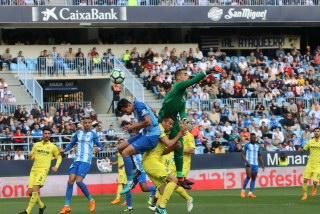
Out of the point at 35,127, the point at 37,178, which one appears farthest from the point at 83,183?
the point at 35,127

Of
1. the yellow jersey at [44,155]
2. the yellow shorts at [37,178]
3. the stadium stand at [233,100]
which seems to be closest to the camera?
the yellow shorts at [37,178]

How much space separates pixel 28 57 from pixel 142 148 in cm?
2565

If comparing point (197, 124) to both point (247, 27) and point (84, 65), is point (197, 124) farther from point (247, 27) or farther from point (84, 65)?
point (247, 27)

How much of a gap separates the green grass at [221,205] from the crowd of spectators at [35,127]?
4176 millimetres

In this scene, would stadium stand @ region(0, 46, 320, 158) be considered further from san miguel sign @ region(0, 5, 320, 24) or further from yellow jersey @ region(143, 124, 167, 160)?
yellow jersey @ region(143, 124, 167, 160)

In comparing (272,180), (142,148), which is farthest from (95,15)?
(142,148)

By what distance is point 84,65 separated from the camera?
4328 centimetres

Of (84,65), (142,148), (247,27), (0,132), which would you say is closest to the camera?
(142,148)

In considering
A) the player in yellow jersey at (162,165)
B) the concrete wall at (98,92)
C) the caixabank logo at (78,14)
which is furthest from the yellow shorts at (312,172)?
the caixabank logo at (78,14)

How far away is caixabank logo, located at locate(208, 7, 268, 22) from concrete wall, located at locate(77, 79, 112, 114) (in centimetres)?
631

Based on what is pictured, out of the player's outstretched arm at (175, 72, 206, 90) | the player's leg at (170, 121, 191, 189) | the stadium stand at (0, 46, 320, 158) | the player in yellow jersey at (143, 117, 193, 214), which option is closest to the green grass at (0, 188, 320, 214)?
the player's leg at (170, 121, 191, 189)

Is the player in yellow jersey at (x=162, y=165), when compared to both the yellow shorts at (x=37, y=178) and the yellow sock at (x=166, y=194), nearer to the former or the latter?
the yellow sock at (x=166, y=194)

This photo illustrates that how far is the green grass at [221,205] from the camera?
22797mm

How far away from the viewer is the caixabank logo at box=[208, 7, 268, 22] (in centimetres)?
4663
